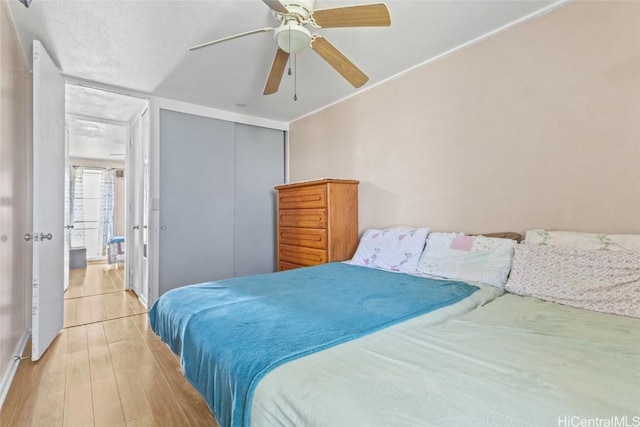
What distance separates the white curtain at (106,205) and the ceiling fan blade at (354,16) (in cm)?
699

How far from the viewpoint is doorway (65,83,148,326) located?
11.7ft

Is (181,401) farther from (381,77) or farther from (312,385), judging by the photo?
(381,77)

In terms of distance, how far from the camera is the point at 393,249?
2523 mm

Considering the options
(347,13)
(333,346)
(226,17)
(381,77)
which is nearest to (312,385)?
(333,346)

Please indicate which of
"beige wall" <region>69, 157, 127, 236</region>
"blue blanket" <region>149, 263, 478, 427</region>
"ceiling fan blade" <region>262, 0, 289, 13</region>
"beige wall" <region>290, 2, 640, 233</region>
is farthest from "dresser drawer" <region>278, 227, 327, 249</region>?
"beige wall" <region>69, 157, 127, 236</region>

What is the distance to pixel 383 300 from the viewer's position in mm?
1537

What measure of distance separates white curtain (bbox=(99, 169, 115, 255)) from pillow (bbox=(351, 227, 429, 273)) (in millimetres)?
6516

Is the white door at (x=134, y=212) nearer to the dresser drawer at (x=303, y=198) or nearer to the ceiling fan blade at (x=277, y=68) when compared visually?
the dresser drawer at (x=303, y=198)

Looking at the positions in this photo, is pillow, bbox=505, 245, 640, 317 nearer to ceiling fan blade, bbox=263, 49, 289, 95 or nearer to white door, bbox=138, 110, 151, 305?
ceiling fan blade, bbox=263, 49, 289, 95

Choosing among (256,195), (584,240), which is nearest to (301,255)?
(256,195)

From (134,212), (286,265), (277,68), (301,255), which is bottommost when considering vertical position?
(286,265)

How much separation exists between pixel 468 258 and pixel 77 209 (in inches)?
297

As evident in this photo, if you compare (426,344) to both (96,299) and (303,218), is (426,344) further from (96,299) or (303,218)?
(96,299)

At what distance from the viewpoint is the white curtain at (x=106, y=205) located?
670 cm
